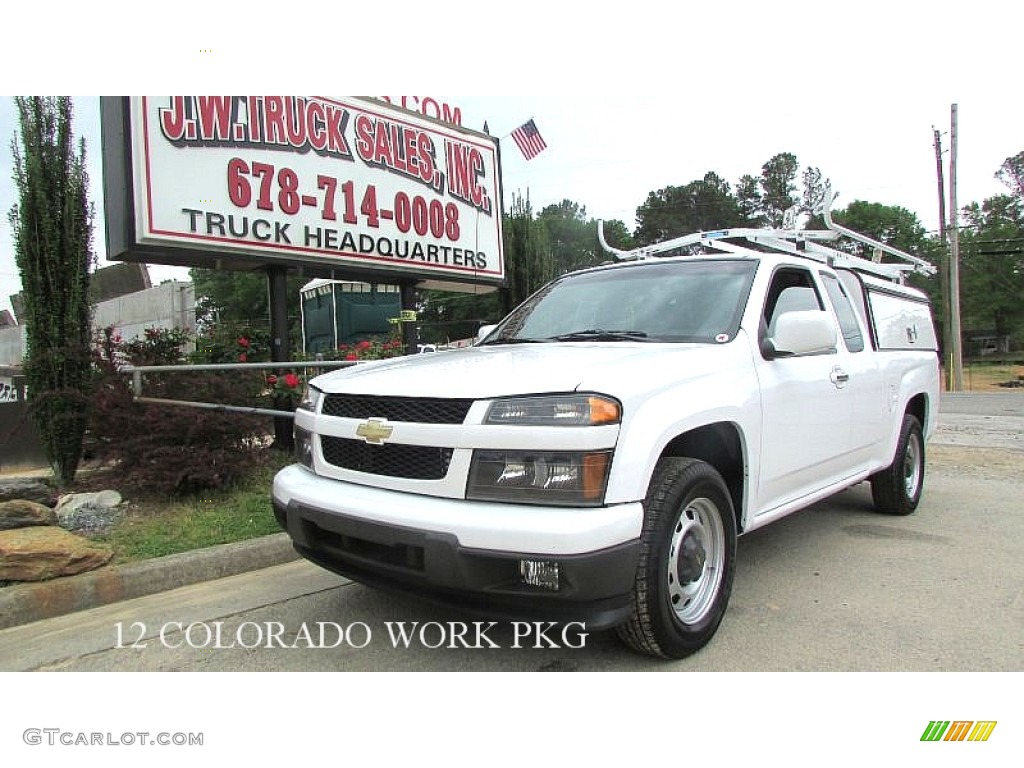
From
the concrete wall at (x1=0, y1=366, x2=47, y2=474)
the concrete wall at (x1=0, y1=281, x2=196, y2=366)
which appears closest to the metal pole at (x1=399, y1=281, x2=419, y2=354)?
the concrete wall at (x1=0, y1=366, x2=47, y2=474)

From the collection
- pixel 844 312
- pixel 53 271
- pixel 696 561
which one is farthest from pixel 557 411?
pixel 53 271

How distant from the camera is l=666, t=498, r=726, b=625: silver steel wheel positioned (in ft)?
9.63

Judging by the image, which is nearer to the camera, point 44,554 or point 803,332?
point 803,332

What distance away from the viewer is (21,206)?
552 cm

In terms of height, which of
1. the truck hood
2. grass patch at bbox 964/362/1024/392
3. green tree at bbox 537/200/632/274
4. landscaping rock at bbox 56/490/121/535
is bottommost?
grass patch at bbox 964/362/1024/392

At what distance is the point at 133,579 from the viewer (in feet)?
12.7

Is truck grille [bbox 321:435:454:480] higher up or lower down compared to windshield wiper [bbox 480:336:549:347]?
lower down

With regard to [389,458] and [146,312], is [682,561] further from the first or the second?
[146,312]

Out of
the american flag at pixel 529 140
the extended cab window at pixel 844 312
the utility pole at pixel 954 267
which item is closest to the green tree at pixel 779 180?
the utility pole at pixel 954 267

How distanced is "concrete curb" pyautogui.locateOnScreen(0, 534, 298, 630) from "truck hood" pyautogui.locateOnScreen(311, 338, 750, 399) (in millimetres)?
1451

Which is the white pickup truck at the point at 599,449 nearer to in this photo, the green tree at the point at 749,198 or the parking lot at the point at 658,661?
the parking lot at the point at 658,661

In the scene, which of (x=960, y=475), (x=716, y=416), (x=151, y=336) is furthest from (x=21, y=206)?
(x=960, y=475)

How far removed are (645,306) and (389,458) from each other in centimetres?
175

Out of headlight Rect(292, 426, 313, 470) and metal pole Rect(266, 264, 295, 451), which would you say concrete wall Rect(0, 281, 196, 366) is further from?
headlight Rect(292, 426, 313, 470)
